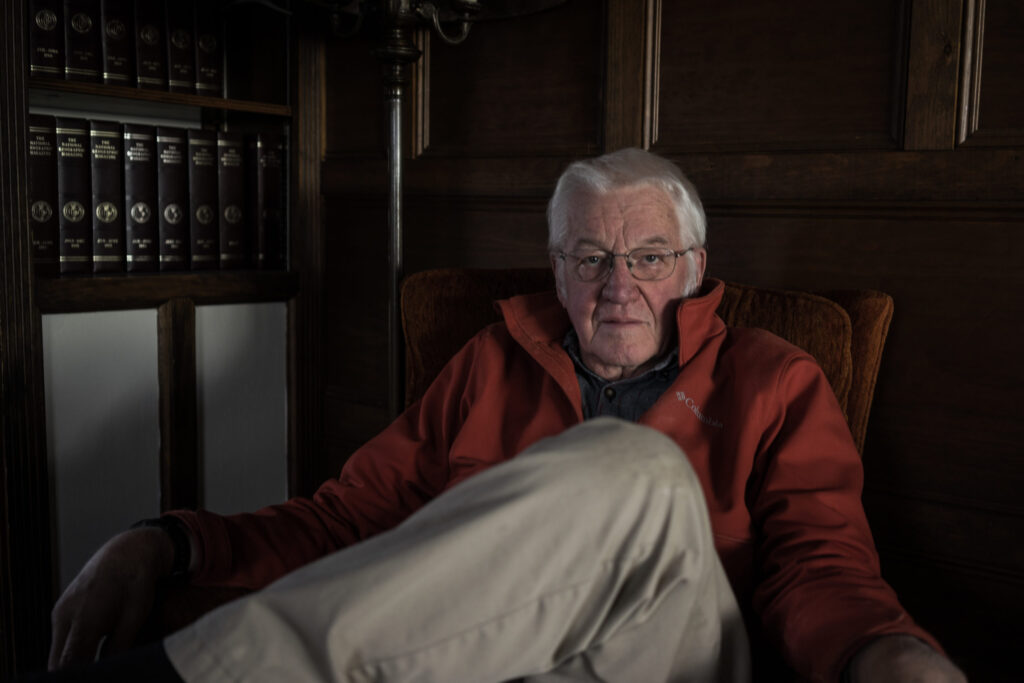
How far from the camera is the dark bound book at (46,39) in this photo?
194cm

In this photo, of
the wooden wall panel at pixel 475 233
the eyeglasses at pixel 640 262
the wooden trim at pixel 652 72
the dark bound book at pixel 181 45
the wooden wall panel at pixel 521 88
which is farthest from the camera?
the dark bound book at pixel 181 45

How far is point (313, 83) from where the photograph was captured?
2344 mm

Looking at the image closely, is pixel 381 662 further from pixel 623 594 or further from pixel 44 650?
pixel 44 650

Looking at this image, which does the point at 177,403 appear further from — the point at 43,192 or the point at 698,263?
the point at 698,263

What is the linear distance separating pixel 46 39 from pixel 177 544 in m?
1.31

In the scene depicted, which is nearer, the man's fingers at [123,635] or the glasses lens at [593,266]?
the man's fingers at [123,635]

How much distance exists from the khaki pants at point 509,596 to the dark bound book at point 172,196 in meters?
1.46

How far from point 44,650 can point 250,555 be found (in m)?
0.97

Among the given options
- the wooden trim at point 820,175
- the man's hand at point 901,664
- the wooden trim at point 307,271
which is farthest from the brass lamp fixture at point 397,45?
the man's hand at point 901,664

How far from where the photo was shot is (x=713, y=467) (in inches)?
51.6

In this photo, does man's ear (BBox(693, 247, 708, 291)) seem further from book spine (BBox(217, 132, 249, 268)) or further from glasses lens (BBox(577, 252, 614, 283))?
book spine (BBox(217, 132, 249, 268))

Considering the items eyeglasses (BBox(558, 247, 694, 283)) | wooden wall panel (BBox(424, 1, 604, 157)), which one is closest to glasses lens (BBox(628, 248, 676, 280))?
eyeglasses (BBox(558, 247, 694, 283))

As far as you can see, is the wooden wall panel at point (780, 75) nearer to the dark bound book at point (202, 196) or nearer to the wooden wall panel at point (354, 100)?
the wooden wall panel at point (354, 100)

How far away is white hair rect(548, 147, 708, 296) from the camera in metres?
1.45
